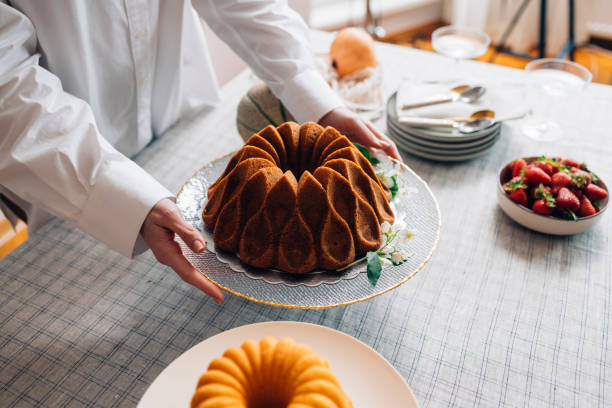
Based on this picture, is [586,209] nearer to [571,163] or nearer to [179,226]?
[571,163]

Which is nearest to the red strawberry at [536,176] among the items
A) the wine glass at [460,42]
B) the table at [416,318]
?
the table at [416,318]

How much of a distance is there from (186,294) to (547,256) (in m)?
0.75

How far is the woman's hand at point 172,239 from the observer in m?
0.78

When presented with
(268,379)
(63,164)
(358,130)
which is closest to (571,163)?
(358,130)

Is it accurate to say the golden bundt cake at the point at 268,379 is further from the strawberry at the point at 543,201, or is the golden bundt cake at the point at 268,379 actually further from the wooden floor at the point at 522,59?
the wooden floor at the point at 522,59

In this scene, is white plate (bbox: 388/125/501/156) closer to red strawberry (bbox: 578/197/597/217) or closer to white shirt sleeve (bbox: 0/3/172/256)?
red strawberry (bbox: 578/197/597/217)

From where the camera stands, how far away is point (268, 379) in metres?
0.54

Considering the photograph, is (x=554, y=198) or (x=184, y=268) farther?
(x=554, y=198)

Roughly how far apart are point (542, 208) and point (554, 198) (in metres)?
0.04

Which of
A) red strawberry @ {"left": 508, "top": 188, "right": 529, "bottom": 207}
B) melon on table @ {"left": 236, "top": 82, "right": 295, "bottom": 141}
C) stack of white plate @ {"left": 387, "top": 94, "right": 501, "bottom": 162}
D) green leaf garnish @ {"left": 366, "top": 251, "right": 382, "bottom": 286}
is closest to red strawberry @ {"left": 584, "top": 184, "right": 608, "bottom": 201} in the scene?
red strawberry @ {"left": 508, "top": 188, "right": 529, "bottom": 207}

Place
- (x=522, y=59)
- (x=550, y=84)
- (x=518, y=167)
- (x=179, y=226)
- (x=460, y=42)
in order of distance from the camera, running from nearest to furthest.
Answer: (x=179, y=226)
(x=518, y=167)
(x=550, y=84)
(x=460, y=42)
(x=522, y=59)

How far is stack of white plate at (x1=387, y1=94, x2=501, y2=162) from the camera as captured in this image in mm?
1138

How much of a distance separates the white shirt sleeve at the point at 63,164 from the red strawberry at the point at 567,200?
0.79m

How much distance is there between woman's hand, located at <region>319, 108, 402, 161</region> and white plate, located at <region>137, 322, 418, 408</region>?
488 mm
